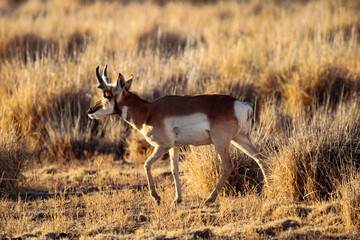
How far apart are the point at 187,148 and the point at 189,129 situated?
2.21m

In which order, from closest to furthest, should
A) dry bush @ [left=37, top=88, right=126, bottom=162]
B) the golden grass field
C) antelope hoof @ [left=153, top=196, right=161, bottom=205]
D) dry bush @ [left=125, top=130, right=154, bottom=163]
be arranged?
1. the golden grass field
2. antelope hoof @ [left=153, top=196, right=161, bottom=205]
3. dry bush @ [left=125, top=130, right=154, bottom=163]
4. dry bush @ [left=37, top=88, right=126, bottom=162]

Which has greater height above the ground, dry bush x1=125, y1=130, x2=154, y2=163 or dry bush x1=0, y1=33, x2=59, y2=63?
dry bush x1=0, y1=33, x2=59, y2=63

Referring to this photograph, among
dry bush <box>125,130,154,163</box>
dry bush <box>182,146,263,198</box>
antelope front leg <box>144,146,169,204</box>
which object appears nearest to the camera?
antelope front leg <box>144,146,169,204</box>

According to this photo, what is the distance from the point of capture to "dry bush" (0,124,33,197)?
7.50 meters

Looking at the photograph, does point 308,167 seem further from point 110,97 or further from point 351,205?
point 110,97

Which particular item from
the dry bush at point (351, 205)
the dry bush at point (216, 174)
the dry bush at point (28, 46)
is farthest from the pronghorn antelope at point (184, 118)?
the dry bush at point (28, 46)

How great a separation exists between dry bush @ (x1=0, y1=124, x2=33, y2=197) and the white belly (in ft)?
8.79

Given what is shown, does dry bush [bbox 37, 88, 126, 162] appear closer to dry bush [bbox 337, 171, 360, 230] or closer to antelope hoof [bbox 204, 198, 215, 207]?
antelope hoof [bbox 204, 198, 215, 207]

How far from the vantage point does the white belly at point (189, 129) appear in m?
6.29

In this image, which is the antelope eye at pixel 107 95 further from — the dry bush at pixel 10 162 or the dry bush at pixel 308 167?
the dry bush at pixel 308 167

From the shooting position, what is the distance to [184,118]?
632cm

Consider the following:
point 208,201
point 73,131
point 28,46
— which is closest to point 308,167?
point 208,201

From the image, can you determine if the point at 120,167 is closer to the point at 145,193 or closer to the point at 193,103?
the point at 145,193

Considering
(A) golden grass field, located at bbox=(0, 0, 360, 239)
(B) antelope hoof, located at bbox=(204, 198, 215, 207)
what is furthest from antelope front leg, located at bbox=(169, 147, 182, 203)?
(B) antelope hoof, located at bbox=(204, 198, 215, 207)
